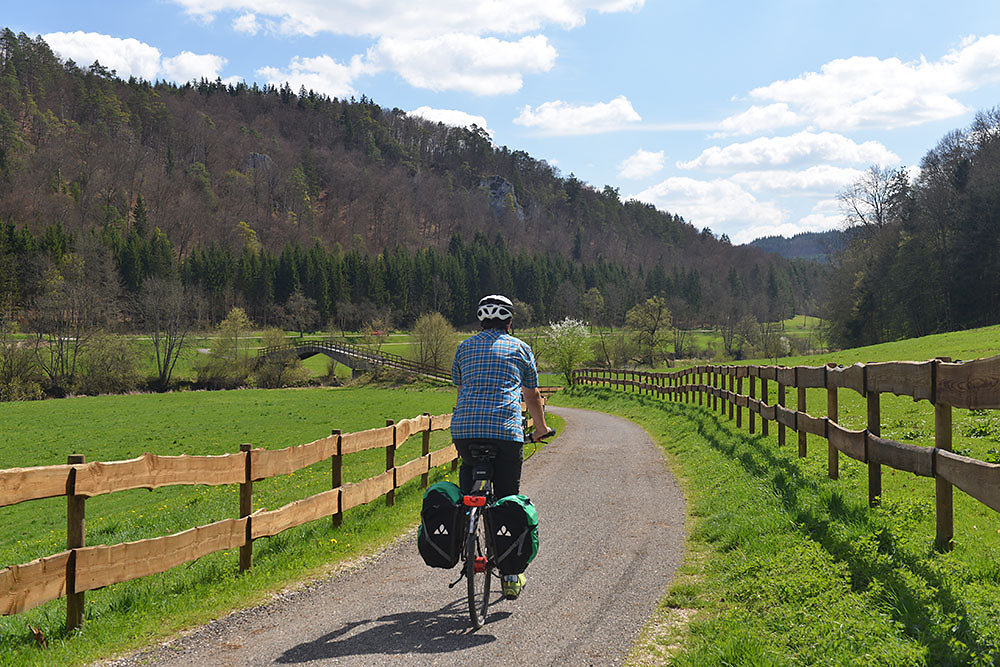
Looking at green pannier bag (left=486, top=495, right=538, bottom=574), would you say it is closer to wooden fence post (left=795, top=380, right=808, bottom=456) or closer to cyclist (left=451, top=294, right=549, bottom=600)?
cyclist (left=451, top=294, right=549, bottom=600)

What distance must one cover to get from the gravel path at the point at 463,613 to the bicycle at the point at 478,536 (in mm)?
177

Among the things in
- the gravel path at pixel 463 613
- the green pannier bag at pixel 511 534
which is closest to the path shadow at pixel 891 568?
the gravel path at pixel 463 613

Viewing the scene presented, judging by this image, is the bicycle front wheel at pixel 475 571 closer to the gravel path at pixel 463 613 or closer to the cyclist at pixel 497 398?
the gravel path at pixel 463 613

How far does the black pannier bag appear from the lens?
5.29 meters

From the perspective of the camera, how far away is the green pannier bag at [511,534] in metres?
5.25

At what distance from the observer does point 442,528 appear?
17.4 feet

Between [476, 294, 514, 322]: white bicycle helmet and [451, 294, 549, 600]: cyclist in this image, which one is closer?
[451, 294, 549, 600]: cyclist

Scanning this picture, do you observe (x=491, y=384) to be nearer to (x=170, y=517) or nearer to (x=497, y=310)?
(x=497, y=310)

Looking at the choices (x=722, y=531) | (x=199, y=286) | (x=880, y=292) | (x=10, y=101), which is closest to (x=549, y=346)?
(x=880, y=292)

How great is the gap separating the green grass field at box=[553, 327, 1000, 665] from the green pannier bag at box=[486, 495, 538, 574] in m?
1.03

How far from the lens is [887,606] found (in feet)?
14.8

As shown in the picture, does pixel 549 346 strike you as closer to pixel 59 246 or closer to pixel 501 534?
pixel 501 534

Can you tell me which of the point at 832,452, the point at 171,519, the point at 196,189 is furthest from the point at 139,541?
the point at 196,189

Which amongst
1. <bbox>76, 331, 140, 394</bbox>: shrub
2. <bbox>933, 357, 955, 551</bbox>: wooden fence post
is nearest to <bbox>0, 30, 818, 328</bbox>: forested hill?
<bbox>76, 331, 140, 394</bbox>: shrub
